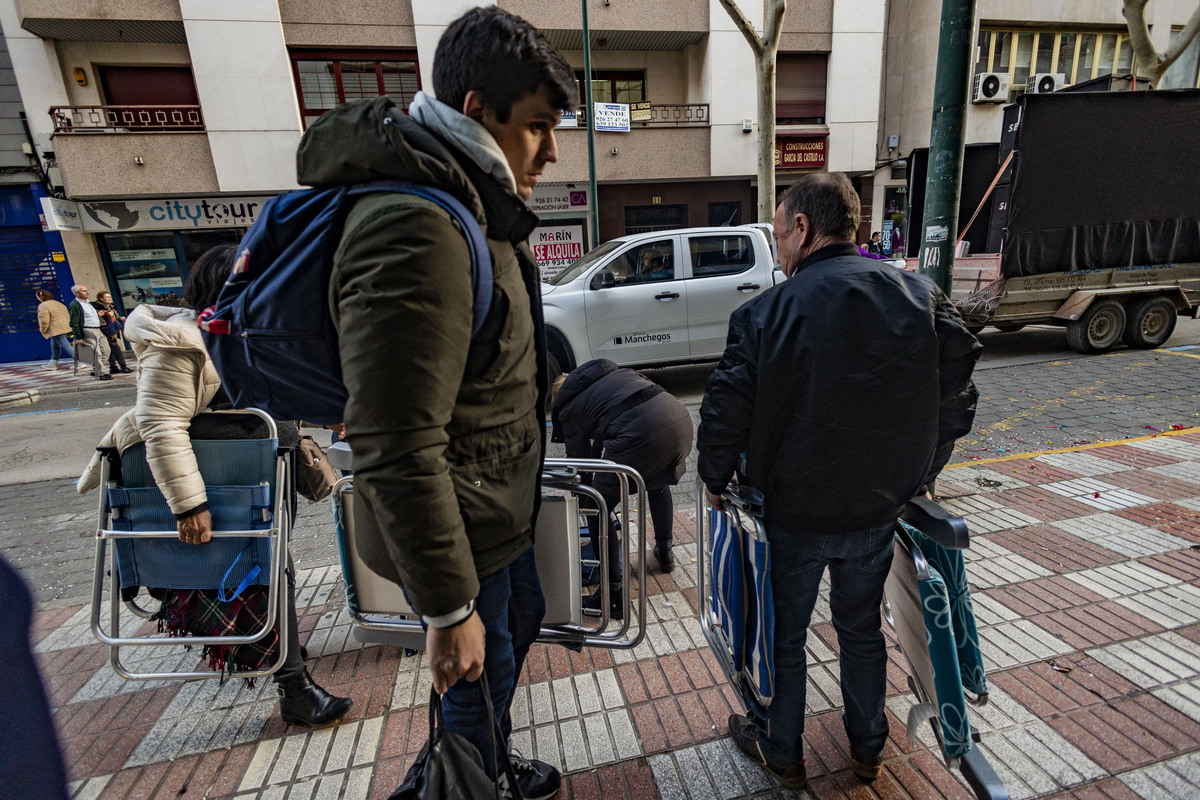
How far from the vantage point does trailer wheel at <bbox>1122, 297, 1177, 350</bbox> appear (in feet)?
27.8

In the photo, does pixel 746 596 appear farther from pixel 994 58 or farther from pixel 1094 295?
pixel 994 58

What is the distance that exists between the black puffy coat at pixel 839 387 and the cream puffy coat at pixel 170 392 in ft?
6.28

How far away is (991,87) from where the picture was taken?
55.7 feet

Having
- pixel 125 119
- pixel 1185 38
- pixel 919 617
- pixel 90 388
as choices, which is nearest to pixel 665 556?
pixel 919 617

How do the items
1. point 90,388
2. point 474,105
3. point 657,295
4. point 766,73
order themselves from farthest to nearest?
1. point 90,388
2. point 766,73
3. point 657,295
4. point 474,105

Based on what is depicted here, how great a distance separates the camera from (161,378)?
2111mm

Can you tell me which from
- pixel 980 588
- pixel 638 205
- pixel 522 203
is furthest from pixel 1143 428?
pixel 638 205

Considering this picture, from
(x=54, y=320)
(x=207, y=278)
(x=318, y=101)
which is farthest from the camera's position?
(x=318, y=101)

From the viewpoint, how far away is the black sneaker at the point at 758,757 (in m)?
1.97

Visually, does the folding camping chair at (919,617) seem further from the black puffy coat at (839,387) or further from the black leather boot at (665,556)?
the black leather boot at (665,556)

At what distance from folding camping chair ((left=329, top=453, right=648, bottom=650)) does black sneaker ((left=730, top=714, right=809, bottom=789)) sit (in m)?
0.49

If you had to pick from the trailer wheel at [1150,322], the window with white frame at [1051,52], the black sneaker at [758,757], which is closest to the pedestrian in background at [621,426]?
the black sneaker at [758,757]

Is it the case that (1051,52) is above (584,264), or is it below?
above

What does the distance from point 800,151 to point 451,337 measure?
1723cm
